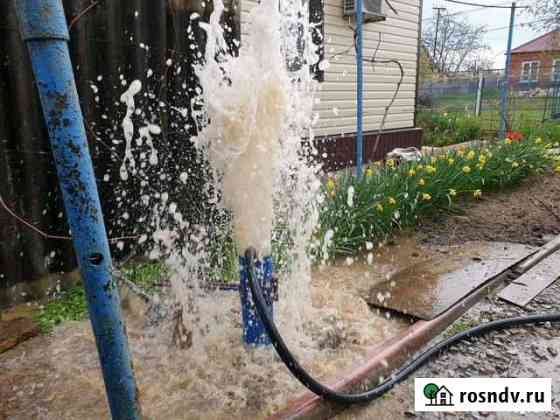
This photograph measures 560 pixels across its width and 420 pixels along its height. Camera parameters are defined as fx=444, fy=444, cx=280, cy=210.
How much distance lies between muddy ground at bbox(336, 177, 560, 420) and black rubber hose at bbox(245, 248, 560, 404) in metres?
0.05

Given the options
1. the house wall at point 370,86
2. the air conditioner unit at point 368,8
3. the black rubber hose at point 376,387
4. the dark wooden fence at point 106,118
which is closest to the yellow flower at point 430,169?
the house wall at point 370,86

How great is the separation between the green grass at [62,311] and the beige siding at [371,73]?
453 centimetres

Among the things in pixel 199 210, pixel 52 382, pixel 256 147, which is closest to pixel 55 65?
pixel 256 147

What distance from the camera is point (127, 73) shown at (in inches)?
133

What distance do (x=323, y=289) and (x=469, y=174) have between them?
10.3 feet

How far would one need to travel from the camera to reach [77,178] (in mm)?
1299

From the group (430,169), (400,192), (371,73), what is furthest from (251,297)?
(371,73)

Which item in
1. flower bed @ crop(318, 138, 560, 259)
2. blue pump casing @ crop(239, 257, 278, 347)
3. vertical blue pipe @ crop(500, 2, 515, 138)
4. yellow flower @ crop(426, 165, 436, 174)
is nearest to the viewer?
blue pump casing @ crop(239, 257, 278, 347)

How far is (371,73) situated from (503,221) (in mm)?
4675

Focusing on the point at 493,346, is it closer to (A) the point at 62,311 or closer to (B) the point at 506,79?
(A) the point at 62,311

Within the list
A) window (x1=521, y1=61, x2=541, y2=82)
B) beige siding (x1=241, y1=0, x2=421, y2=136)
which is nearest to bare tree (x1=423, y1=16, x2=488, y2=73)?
window (x1=521, y1=61, x2=541, y2=82)

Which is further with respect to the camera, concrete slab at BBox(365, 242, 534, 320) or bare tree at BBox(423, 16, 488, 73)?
bare tree at BBox(423, 16, 488, 73)

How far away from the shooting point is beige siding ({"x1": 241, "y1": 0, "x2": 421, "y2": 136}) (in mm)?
7738
